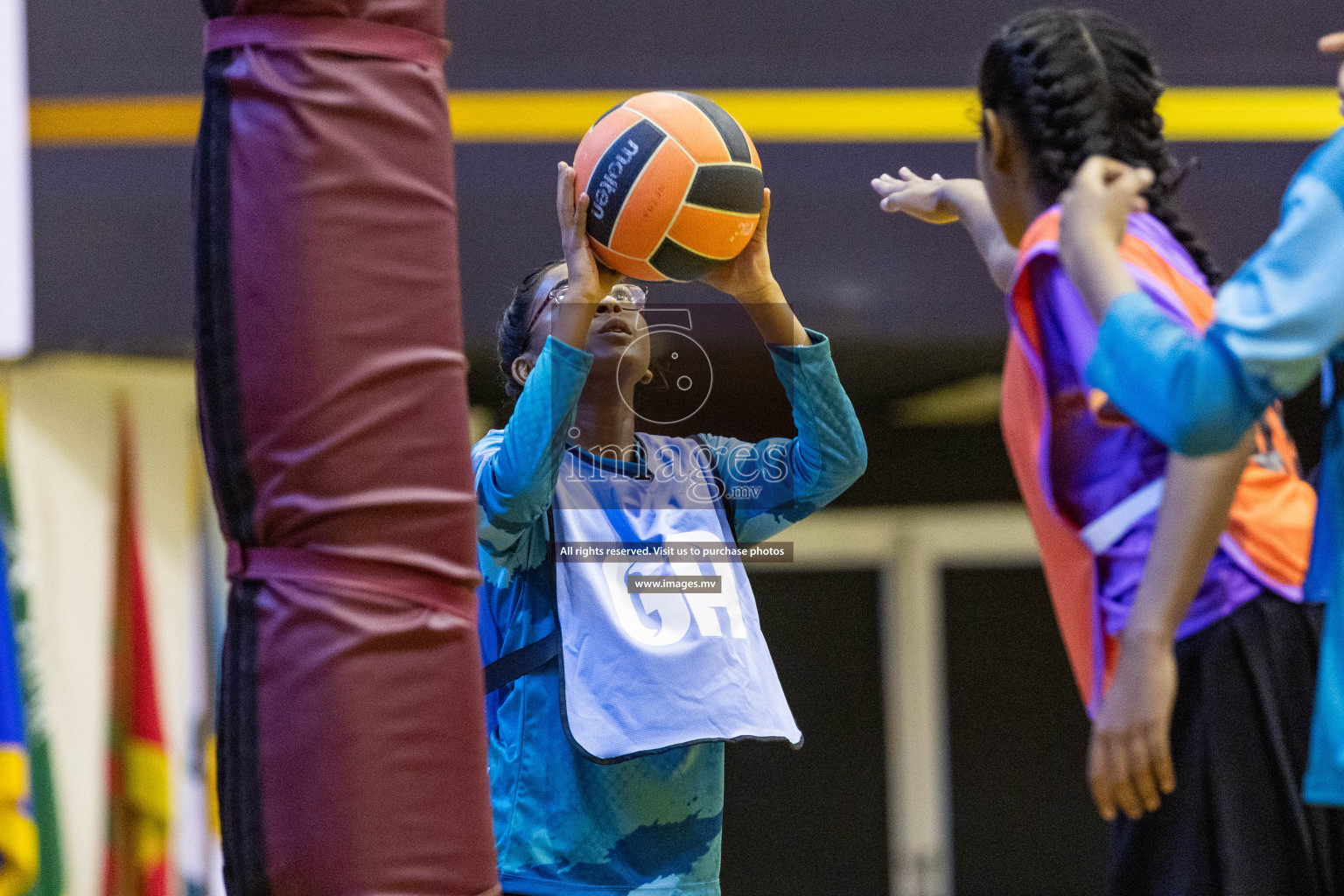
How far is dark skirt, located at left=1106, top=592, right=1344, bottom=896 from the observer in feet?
5.16

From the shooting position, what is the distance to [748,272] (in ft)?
7.41

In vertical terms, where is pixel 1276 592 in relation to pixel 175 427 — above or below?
above

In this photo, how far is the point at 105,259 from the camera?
504 cm

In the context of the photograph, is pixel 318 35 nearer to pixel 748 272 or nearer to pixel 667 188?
pixel 667 188

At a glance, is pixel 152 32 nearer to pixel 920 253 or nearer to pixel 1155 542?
pixel 920 253

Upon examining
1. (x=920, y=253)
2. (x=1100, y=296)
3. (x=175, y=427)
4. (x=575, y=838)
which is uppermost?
(x=1100, y=296)

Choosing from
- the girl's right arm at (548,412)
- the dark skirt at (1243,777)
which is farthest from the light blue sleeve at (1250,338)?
the girl's right arm at (548,412)

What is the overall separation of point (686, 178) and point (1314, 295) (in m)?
0.99

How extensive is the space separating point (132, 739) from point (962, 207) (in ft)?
13.7

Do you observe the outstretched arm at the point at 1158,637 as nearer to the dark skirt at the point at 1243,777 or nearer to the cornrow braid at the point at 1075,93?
the dark skirt at the point at 1243,777

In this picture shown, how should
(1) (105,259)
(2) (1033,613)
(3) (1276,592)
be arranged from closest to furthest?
1. (3) (1276,592)
2. (1) (105,259)
3. (2) (1033,613)

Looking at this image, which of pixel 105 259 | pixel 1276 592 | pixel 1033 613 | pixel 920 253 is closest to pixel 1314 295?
pixel 1276 592

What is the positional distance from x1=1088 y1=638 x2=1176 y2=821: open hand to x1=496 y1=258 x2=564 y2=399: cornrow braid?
1.23 metres

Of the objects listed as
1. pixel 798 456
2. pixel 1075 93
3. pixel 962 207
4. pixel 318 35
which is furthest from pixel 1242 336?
pixel 318 35
